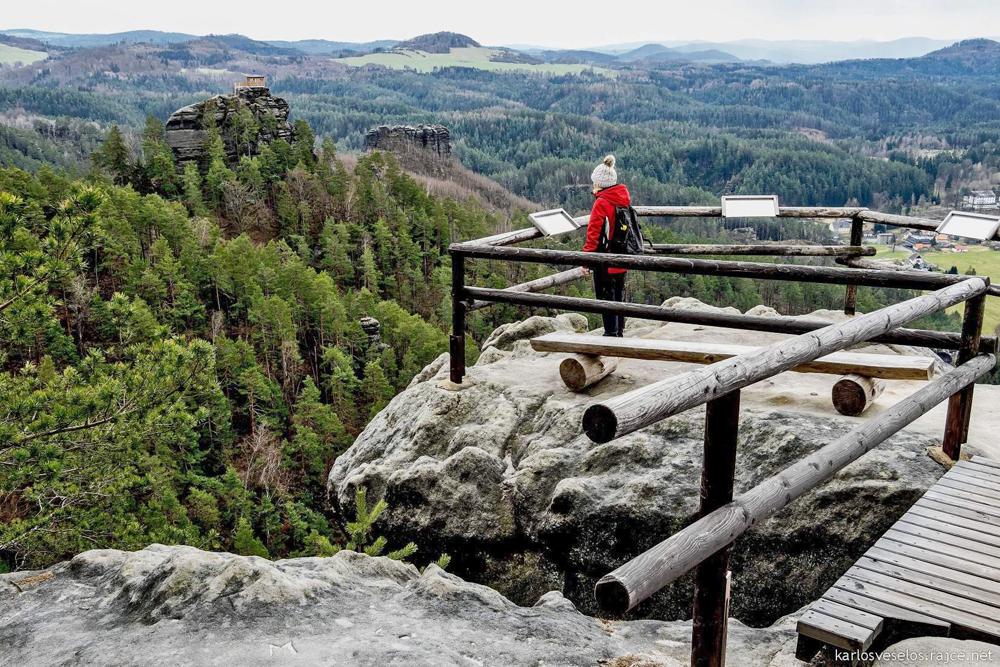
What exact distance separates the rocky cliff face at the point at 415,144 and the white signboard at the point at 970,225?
5477 inches

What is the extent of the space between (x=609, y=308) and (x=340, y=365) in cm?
4679

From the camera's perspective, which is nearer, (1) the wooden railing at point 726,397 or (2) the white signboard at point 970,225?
(1) the wooden railing at point 726,397

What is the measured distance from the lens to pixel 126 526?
606 inches

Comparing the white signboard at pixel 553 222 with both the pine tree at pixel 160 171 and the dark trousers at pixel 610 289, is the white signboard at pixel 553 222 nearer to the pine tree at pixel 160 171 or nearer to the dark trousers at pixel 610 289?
the dark trousers at pixel 610 289

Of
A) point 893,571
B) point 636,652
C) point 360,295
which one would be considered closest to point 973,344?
point 893,571

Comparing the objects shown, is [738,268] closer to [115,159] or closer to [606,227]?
[606,227]

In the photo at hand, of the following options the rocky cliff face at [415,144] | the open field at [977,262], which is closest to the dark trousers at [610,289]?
the open field at [977,262]

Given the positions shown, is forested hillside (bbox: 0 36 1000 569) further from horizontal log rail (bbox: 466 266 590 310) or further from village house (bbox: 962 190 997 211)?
village house (bbox: 962 190 997 211)

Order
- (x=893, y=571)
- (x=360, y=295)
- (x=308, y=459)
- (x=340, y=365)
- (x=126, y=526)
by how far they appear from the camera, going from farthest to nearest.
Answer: (x=360, y=295) → (x=340, y=365) → (x=308, y=459) → (x=126, y=526) → (x=893, y=571)

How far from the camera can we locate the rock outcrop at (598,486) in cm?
596

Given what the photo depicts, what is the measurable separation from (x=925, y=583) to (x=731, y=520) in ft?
5.46

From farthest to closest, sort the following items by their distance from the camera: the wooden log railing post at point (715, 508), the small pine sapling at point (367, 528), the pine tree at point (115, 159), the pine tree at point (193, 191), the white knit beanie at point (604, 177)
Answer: the pine tree at point (193, 191)
the pine tree at point (115, 159)
the white knit beanie at point (604, 177)
the small pine sapling at point (367, 528)
the wooden log railing post at point (715, 508)

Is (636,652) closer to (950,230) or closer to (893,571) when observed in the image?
(893,571)

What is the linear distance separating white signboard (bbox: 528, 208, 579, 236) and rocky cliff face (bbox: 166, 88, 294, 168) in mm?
74344
